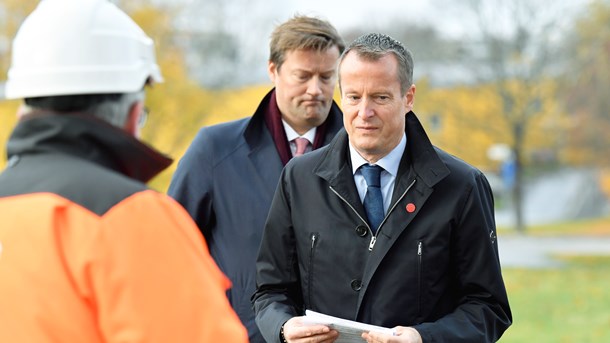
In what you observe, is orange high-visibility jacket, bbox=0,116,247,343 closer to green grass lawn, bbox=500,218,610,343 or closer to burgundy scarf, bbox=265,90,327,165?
burgundy scarf, bbox=265,90,327,165

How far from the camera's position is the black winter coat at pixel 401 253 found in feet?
12.4

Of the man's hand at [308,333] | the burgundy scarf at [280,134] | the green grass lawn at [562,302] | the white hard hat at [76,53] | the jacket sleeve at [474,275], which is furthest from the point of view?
the green grass lawn at [562,302]

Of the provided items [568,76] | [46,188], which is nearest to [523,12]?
[568,76]

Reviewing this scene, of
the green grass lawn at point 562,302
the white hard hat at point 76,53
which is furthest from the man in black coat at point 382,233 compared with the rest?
the green grass lawn at point 562,302

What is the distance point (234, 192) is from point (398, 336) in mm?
1392

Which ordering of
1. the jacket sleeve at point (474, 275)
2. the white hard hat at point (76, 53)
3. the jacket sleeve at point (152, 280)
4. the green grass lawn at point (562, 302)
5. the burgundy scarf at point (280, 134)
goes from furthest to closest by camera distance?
the green grass lawn at point (562, 302) < the burgundy scarf at point (280, 134) < the jacket sleeve at point (474, 275) < the white hard hat at point (76, 53) < the jacket sleeve at point (152, 280)

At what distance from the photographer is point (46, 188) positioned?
7.10 ft

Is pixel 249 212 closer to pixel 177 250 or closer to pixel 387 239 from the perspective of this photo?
pixel 387 239

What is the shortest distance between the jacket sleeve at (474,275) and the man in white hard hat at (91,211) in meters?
1.69

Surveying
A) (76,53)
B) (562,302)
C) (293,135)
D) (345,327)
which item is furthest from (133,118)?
(562,302)

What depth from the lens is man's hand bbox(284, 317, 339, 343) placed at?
369cm

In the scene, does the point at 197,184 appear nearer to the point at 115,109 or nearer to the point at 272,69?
the point at 272,69

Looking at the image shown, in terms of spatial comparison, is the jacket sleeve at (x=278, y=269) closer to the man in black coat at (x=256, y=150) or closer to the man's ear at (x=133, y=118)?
the man in black coat at (x=256, y=150)

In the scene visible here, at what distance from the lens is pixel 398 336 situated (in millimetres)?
3607
